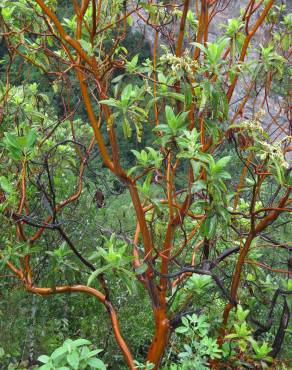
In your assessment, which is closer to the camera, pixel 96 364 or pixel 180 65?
pixel 96 364

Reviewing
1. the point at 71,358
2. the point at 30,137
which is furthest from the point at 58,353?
the point at 30,137

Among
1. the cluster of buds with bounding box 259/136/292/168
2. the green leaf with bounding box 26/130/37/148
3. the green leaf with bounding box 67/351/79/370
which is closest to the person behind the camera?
the green leaf with bounding box 67/351/79/370

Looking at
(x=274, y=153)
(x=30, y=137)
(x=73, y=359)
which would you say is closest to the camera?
(x=73, y=359)

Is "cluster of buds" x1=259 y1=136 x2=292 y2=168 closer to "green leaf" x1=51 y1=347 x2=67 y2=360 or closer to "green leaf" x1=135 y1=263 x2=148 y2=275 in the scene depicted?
"green leaf" x1=135 y1=263 x2=148 y2=275

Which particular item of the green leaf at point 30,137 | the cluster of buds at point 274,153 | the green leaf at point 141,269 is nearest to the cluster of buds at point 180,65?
the cluster of buds at point 274,153

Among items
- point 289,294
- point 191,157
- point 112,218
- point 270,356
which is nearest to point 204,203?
point 191,157

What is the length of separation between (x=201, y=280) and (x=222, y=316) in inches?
7.4

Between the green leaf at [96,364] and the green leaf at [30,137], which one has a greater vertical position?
the green leaf at [30,137]

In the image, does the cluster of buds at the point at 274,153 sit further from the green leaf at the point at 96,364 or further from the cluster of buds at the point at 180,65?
the green leaf at the point at 96,364

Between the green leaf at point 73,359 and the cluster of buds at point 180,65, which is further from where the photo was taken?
the cluster of buds at point 180,65

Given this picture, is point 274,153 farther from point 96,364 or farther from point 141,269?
point 96,364

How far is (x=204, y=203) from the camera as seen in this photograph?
147cm

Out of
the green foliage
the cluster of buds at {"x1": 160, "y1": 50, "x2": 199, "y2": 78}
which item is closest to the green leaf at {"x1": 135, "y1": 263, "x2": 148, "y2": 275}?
the green foliage

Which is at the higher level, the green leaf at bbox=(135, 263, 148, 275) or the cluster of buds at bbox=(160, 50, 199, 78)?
the cluster of buds at bbox=(160, 50, 199, 78)
